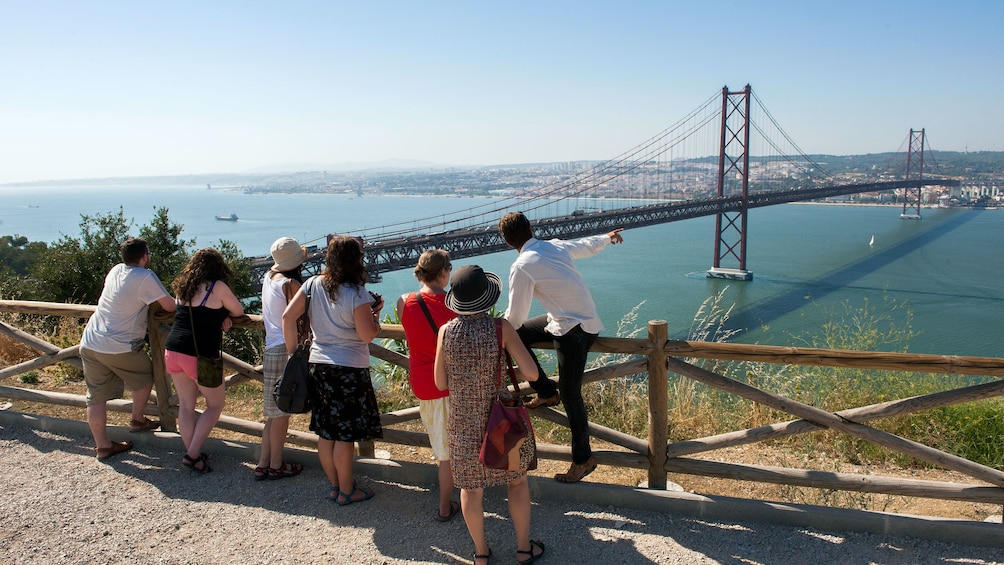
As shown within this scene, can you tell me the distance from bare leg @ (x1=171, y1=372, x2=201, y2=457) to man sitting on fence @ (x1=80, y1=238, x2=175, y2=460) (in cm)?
34

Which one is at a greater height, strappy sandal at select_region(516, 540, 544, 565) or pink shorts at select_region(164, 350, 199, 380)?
pink shorts at select_region(164, 350, 199, 380)

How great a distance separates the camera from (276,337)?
298 cm

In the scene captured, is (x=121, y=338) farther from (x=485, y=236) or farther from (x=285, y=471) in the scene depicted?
(x=485, y=236)

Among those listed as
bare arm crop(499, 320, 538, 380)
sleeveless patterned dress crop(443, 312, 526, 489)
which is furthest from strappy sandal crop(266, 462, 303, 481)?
bare arm crop(499, 320, 538, 380)

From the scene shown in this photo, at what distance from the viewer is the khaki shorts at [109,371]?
10.9 ft

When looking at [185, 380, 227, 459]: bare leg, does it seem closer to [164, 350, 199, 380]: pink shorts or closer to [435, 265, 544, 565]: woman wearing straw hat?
[164, 350, 199, 380]: pink shorts

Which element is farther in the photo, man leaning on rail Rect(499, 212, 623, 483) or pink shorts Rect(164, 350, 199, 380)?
pink shorts Rect(164, 350, 199, 380)

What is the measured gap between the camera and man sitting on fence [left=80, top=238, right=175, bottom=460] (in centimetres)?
319

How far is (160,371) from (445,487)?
6.20 feet

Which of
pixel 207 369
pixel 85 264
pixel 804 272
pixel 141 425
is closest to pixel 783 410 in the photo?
pixel 207 369

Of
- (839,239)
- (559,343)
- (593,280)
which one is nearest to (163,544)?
(559,343)

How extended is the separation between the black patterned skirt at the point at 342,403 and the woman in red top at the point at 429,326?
33cm

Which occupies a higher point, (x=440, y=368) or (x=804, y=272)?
(x=440, y=368)

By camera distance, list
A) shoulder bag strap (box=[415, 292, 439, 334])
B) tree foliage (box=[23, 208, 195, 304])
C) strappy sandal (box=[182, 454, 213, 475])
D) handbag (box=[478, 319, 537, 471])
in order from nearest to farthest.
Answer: handbag (box=[478, 319, 537, 471]) < shoulder bag strap (box=[415, 292, 439, 334]) < strappy sandal (box=[182, 454, 213, 475]) < tree foliage (box=[23, 208, 195, 304])
